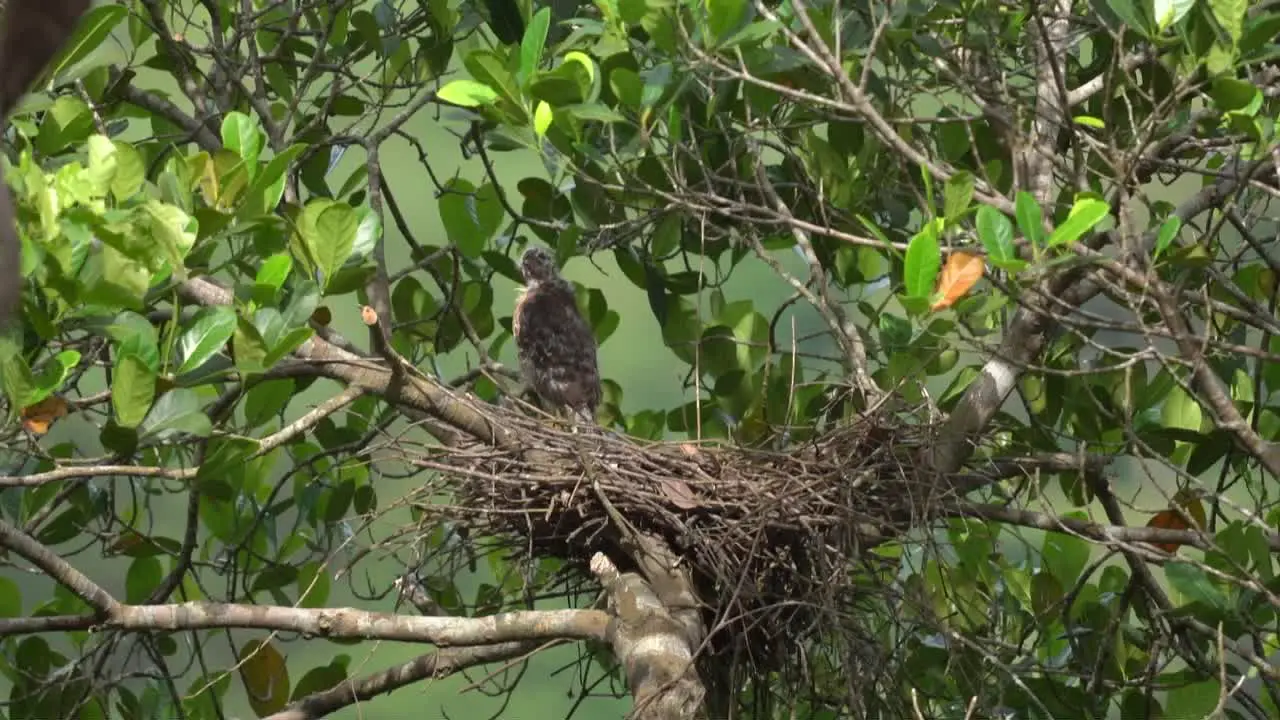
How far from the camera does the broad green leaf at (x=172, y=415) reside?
189 cm

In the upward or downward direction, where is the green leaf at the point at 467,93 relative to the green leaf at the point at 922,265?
upward

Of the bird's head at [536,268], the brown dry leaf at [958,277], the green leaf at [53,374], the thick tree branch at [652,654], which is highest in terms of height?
the bird's head at [536,268]

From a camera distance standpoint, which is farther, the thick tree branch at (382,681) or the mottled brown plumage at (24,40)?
the thick tree branch at (382,681)

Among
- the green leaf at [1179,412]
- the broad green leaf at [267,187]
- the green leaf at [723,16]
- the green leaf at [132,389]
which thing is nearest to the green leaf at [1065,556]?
the green leaf at [1179,412]

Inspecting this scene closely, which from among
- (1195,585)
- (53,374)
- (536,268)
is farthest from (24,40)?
(536,268)

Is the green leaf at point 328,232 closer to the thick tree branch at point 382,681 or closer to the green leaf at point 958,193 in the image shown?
the thick tree branch at point 382,681

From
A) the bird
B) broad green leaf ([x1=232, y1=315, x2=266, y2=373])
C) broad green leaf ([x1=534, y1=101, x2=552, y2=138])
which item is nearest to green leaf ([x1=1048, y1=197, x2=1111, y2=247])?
broad green leaf ([x1=534, y1=101, x2=552, y2=138])

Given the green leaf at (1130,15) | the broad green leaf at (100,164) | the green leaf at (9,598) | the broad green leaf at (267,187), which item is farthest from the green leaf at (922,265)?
the green leaf at (9,598)

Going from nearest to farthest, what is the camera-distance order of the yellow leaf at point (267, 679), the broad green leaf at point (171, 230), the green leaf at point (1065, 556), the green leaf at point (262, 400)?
the broad green leaf at point (171, 230)
the green leaf at point (262, 400)
the green leaf at point (1065, 556)
the yellow leaf at point (267, 679)

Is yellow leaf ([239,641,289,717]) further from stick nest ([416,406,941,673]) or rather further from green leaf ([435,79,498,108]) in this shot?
green leaf ([435,79,498,108])

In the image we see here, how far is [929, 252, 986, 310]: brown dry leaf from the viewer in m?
2.13

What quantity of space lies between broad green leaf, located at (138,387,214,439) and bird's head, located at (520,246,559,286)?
1755 mm

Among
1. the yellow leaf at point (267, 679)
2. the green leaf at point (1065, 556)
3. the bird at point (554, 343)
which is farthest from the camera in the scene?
the bird at point (554, 343)

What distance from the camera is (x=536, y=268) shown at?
364 centimetres
